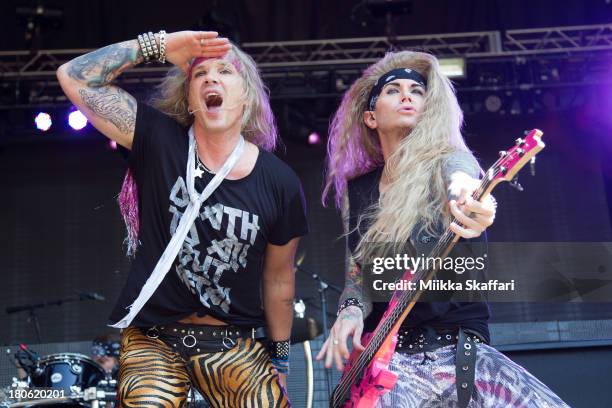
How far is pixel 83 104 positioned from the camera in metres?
3.11

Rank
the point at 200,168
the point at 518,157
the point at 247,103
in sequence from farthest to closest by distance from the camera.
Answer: the point at 247,103 → the point at 200,168 → the point at 518,157

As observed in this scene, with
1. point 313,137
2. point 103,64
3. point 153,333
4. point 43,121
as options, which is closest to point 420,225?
point 153,333

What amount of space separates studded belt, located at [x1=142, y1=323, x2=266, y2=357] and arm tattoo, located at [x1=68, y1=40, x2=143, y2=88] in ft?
3.29

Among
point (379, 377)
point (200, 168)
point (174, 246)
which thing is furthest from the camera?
point (200, 168)

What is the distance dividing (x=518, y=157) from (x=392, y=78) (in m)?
1.26

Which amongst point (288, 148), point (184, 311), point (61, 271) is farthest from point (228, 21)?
point (184, 311)

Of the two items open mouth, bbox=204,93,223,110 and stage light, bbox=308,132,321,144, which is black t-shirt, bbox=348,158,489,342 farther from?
stage light, bbox=308,132,321,144

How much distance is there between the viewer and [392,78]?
351cm

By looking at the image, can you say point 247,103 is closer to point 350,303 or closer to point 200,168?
point 200,168

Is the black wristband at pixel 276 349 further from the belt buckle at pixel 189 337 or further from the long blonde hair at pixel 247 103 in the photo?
the long blonde hair at pixel 247 103

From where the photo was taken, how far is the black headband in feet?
11.4

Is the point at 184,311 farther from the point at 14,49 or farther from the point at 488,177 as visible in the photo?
the point at 14,49

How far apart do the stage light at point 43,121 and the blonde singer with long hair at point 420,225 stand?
6.72 m

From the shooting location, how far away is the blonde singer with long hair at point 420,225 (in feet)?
9.07
